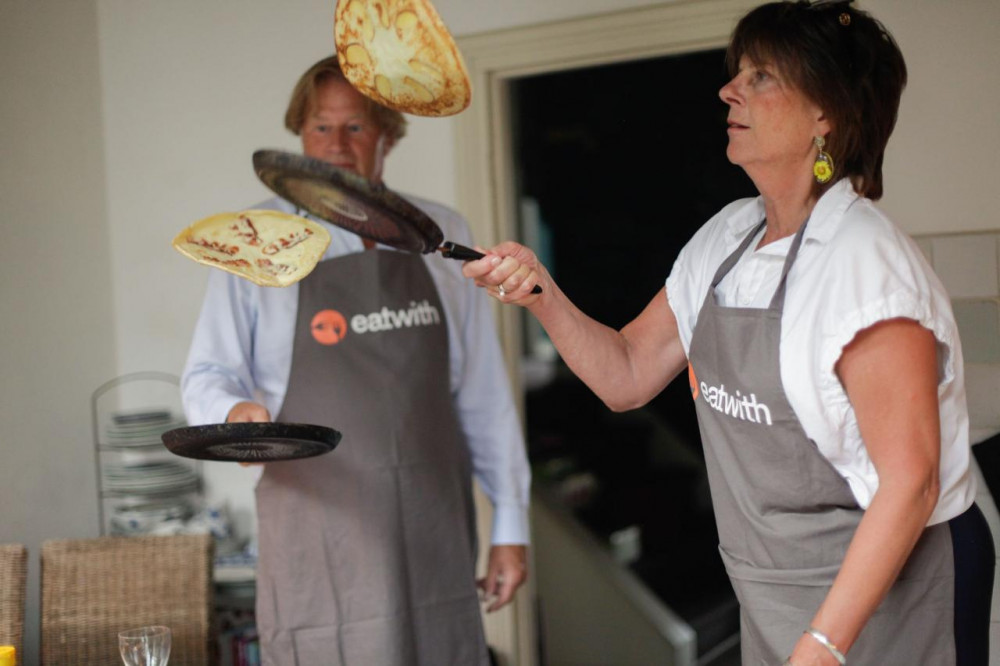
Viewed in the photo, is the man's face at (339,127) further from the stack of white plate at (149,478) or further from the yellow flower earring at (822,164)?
the stack of white plate at (149,478)

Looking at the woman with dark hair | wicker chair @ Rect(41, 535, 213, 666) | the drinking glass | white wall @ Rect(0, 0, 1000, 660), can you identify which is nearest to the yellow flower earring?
the woman with dark hair

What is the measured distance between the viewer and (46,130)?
2949 mm

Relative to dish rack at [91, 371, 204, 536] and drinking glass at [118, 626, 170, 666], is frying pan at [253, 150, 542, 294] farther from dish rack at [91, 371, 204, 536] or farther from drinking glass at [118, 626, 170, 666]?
dish rack at [91, 371, 204, 536]

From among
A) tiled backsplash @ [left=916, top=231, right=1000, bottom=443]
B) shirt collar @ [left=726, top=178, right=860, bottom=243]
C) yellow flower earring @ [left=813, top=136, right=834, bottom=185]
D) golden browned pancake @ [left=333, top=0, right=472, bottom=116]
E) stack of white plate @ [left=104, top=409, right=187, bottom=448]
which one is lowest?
stack of white plate @ [left=104, top=409, right=187, bottom=448]

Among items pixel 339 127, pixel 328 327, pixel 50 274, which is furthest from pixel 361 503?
pixel 50 274

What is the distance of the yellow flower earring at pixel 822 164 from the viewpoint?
1423 millimetres

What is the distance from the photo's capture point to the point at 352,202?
132 cm

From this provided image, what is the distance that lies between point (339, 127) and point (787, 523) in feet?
3.98

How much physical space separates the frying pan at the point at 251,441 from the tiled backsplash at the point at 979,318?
55.8 inches

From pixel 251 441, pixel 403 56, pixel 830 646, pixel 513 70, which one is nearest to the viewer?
pixel 830 646

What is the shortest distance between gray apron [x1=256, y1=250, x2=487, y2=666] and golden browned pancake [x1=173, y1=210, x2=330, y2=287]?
0.38 m

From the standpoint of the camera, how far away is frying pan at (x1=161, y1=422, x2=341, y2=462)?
1.53 m

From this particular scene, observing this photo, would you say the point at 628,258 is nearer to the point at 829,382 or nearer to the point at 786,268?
the point at 786,268

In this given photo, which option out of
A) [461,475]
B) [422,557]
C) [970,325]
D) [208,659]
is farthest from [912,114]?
[208,659]
